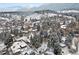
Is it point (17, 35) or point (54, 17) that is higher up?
point (54, 17)

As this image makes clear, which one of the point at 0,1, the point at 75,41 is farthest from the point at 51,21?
the point at 0,1

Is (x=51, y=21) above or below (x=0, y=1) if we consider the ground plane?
below

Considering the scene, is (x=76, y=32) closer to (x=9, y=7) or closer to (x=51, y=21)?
(x=51, y=21)

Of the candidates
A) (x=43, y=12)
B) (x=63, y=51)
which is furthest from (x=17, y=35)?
(x=63, y=51)

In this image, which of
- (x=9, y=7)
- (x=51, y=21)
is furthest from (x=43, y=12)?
(x=9, y=7)

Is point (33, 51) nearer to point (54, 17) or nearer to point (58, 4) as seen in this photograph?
point (54, 17)

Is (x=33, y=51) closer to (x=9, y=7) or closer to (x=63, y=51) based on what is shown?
(x=63, y=51)
